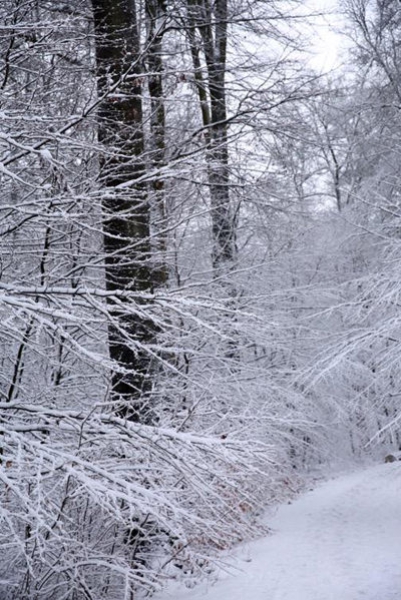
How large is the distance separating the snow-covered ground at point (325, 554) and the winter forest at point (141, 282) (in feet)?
2.26

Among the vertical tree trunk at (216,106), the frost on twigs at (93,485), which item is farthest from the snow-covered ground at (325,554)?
the vertical tree trunk at (216,106)

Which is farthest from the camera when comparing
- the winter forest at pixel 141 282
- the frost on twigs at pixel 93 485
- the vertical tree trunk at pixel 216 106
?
the vertical tree trunk at pixel 216 106

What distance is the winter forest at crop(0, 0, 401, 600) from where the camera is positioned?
4.38 metres

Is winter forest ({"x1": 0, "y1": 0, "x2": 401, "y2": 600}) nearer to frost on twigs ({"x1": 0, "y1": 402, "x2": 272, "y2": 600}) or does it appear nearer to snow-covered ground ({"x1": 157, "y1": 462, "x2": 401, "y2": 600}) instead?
frost on twigs ({"x1": 0, "y1": 402, "x2": 272, "y2": 600})

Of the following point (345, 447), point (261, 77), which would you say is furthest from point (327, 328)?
point (261, 77)

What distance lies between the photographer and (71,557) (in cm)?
471

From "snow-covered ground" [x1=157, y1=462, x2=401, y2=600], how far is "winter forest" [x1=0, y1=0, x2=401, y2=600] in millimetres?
690

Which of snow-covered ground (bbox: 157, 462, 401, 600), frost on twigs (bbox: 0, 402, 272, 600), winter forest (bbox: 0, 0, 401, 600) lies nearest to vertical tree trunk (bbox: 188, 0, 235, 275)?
winter forest (bbox: 0, 0, 401, 600)

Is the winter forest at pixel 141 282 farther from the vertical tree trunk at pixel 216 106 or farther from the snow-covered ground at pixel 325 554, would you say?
the snow-covered ground at pixel 325 554

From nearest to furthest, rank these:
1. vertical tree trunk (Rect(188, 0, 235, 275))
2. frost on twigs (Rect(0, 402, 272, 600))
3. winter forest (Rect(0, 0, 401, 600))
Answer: frost on twigs (Rect(0, 402, 272, 600)) < winter forest (Rect(0, 0, 401, 600)) < vertical tree trunk (Rect(188, 0, 235, 275))

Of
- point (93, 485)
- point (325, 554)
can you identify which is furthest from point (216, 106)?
point (93, 485)

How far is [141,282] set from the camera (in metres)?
6.55

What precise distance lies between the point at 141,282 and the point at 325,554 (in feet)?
15.0

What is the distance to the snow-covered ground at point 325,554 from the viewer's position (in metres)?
7.09
